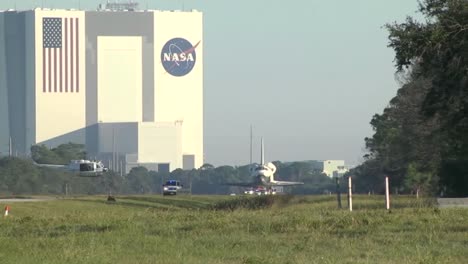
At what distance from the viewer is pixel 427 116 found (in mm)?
46750

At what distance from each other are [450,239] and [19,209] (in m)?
32.3

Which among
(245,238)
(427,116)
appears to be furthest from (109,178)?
(245,238)

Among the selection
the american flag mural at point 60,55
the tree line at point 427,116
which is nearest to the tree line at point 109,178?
the american flag mural at point 60,55

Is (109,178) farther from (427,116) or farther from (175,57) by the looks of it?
(427,116)

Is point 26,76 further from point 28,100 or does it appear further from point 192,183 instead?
point 192,183

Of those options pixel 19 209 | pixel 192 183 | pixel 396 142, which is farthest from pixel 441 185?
pixel 192 183

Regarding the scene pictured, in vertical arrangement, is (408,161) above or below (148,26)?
below

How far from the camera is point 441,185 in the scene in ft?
212

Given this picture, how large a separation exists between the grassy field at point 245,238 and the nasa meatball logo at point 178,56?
452ft

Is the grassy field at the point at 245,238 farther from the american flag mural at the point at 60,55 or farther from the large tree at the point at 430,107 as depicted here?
the american flag mural at the point at 60,55

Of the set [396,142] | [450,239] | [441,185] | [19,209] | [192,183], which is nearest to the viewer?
[450,239]

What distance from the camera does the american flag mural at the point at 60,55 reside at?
160125 millimetres

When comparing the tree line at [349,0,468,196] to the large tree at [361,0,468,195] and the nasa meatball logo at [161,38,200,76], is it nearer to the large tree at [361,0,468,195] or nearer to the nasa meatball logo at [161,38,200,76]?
the large tree at [361,0,468,195]

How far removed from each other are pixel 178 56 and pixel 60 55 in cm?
1537
